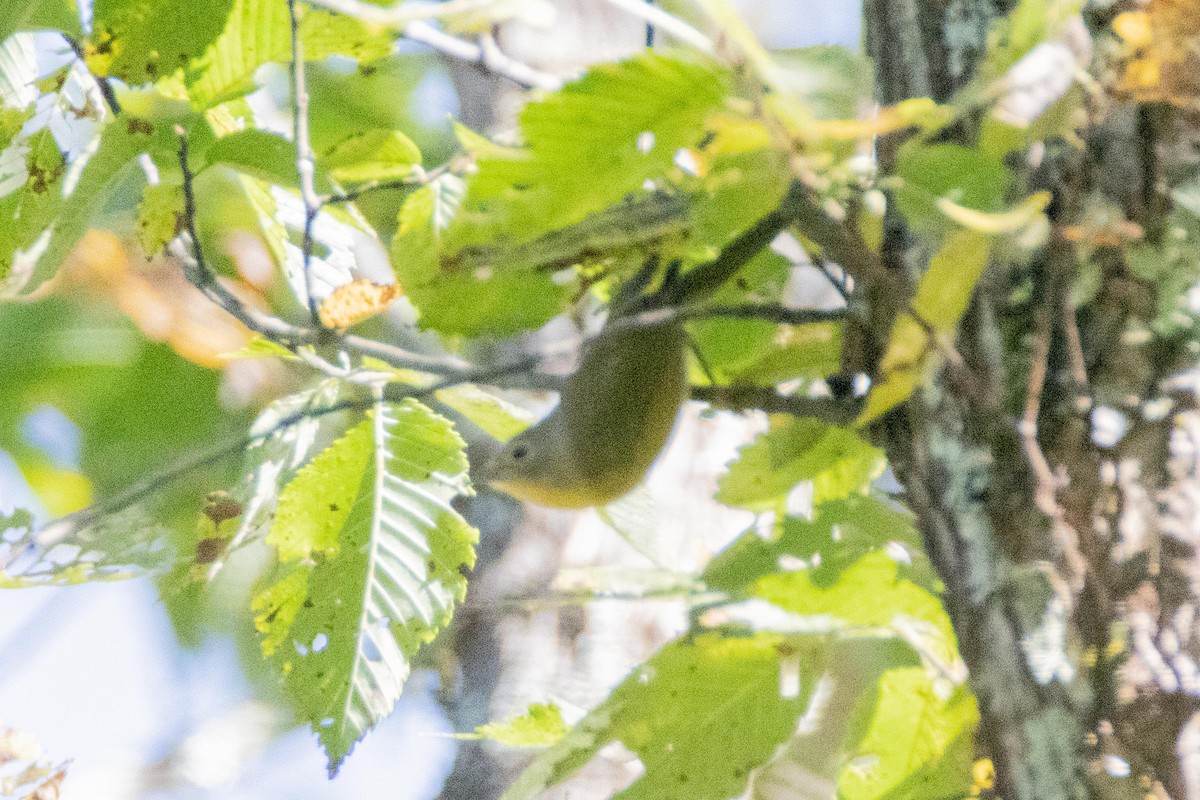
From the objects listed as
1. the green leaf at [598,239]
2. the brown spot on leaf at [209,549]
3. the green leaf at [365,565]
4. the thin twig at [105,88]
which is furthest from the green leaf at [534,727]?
the thin twig at [105,88]

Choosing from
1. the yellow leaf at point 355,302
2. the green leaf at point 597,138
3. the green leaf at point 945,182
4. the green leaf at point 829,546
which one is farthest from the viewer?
the yellow leaf at point 355,302

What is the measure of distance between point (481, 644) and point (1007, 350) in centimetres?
132

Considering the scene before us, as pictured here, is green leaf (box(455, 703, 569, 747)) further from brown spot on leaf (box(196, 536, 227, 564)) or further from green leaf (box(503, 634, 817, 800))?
brown spot on leaf (box(196, 536, 227, 564))

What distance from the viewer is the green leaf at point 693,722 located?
0.55 metres

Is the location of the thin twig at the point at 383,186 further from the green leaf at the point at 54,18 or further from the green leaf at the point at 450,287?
the green leaf at the point at 54,18

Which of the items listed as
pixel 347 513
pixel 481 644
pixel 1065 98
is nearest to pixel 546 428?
pixel 347 513

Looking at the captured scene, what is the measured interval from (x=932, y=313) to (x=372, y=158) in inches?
13.6

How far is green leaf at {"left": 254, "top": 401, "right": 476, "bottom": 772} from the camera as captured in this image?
59cm

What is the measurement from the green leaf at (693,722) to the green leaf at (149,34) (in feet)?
1.31

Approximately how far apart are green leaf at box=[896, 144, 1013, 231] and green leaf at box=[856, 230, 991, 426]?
0.07ft

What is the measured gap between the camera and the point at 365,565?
24.9 inches

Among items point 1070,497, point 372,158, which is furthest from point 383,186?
point 1070,497

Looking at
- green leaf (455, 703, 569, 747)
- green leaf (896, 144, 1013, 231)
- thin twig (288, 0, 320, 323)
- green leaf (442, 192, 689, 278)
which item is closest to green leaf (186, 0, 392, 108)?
thin twig (288, 0, 320, 323)

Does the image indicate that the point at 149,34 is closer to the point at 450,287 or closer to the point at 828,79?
the point at 450,287
